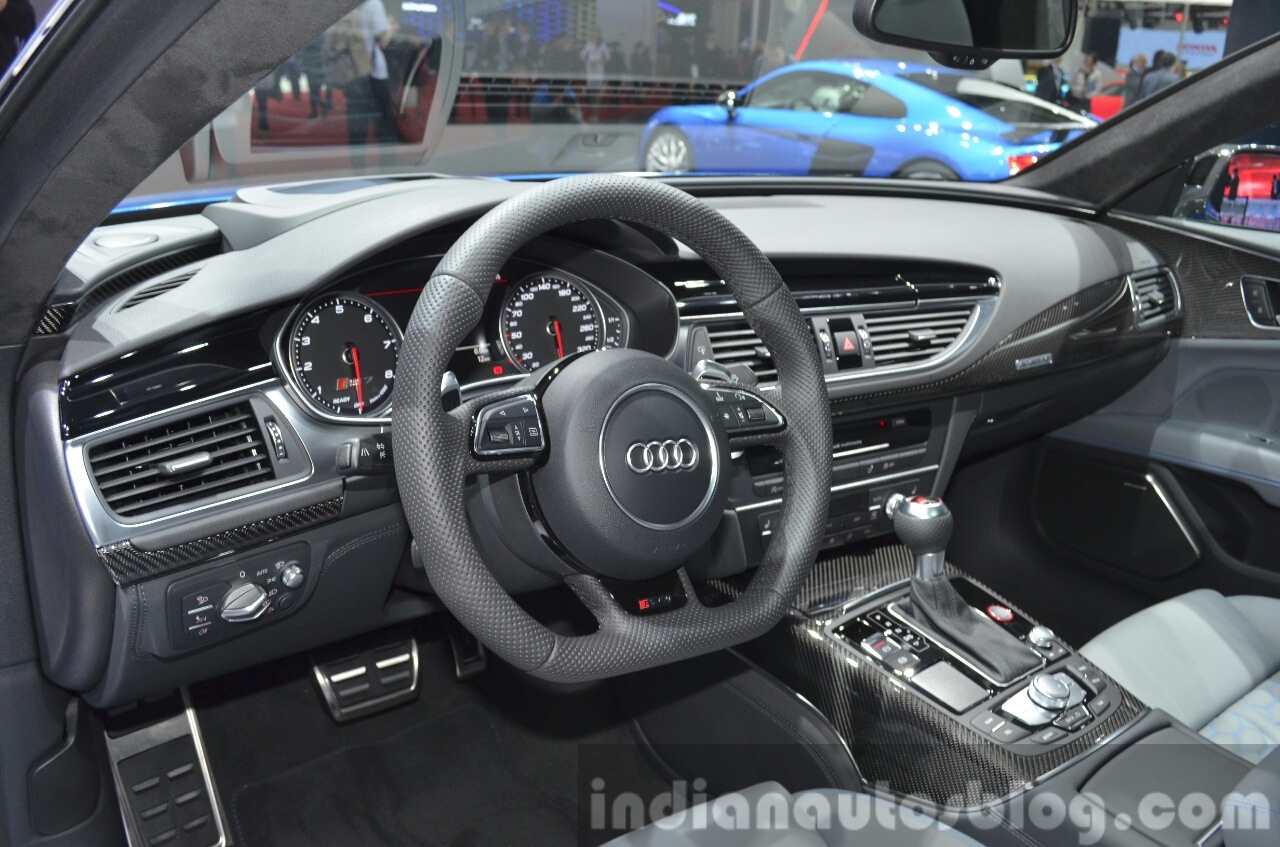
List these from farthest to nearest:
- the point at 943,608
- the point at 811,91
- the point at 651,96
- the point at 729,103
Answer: the point at 651,96 < the point at 811,91 < the point at 729,103 < the point at 943,608

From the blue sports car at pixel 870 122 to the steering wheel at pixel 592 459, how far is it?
255cm

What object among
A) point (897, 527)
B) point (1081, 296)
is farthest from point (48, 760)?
point (1081, 296)

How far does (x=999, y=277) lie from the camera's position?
233 cm

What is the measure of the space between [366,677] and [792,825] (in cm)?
130

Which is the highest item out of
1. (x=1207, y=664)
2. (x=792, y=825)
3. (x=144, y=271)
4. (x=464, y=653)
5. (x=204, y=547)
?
(x=144, y=271)

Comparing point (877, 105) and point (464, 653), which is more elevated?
point (877, 105)

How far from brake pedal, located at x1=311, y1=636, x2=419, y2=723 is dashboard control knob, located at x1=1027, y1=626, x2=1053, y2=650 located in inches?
51.3

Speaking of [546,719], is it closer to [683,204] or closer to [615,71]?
[683,204]

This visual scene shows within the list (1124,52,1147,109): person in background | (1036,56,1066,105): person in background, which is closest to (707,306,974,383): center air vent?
(1036,56,1066,105): person in background

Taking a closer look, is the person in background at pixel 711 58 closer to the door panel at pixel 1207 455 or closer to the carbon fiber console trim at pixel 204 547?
the door panel at pixel 1207 455

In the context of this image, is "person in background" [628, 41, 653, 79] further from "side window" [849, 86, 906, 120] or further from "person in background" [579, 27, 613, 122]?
"side window" [849, 86, 906, 120]

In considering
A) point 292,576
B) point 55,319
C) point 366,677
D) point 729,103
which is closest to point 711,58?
point 729,103

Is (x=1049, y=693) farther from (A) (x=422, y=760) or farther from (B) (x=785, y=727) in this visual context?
(A) (x=422, y=760)

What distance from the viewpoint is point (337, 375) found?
63.5 inches
